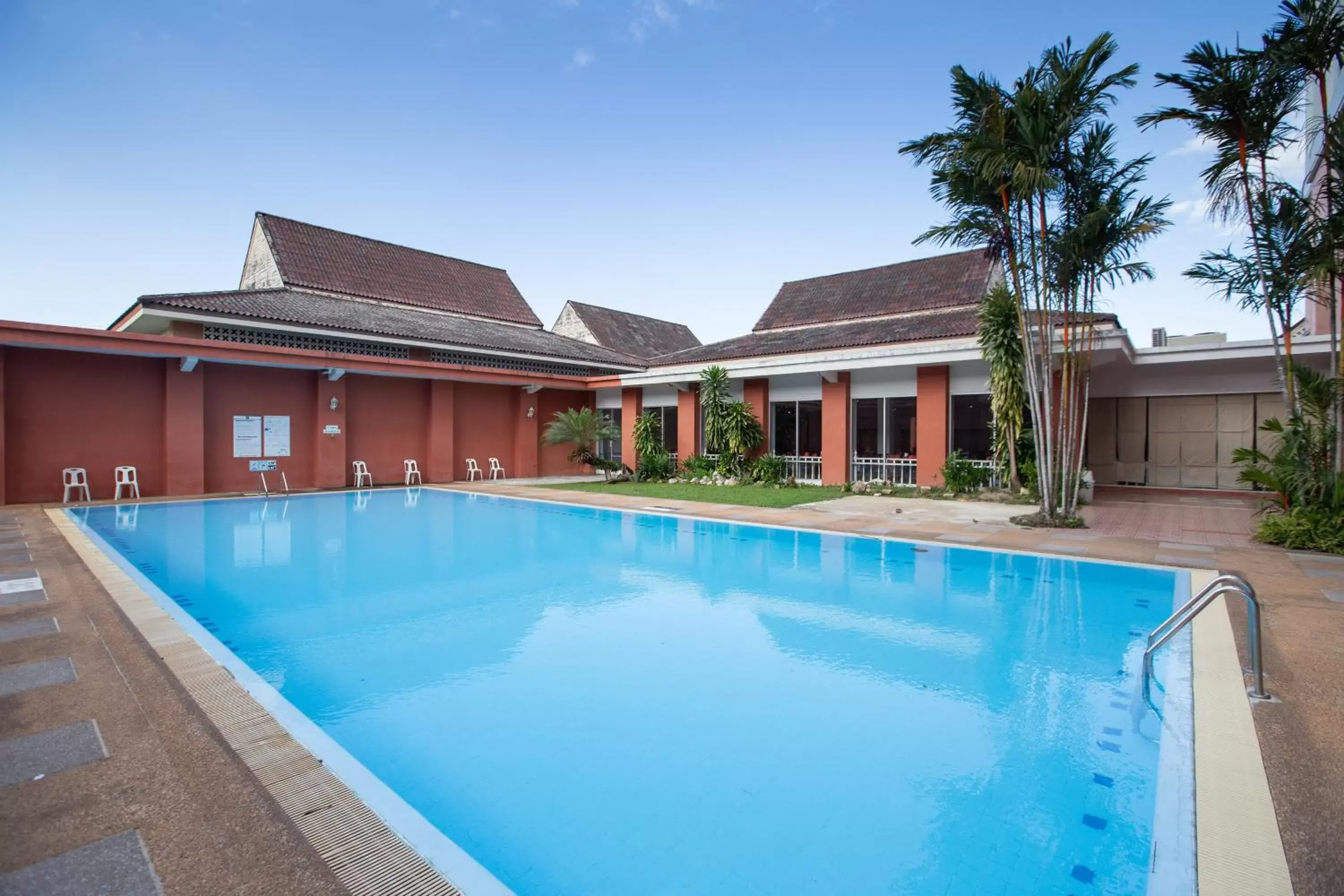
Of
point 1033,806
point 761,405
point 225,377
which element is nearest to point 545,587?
point 1033,806

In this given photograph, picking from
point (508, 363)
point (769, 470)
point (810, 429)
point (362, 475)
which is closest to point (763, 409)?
point (810, 429)

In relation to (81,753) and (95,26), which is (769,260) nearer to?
(95,26)

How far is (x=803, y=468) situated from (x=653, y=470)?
4187 mm

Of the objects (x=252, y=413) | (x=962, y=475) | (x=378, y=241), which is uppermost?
(x=378, y=241)

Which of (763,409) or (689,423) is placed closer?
(763,409)

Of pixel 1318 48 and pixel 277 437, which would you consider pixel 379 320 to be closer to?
pixel 277 437

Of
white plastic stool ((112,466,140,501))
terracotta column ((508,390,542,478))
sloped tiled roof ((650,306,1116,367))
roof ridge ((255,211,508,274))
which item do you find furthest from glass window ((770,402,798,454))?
roof ridge ((255,211,508,274))

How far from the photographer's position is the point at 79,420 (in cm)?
1317

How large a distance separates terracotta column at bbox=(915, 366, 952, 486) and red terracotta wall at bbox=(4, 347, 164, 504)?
53.9 ft

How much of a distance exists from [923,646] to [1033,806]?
7.33ft

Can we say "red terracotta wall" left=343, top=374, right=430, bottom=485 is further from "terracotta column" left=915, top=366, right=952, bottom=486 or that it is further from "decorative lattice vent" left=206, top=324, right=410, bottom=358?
"terracotta column" left=915, top=366, right=952, bottom=486

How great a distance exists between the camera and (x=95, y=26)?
11.4m

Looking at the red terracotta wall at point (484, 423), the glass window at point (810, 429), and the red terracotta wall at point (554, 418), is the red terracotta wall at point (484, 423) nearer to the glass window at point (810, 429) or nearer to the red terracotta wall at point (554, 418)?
the red terracotta wall at point (554, 418)

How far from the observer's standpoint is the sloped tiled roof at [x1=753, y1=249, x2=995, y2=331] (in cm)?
1861
